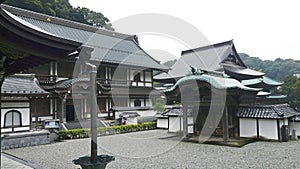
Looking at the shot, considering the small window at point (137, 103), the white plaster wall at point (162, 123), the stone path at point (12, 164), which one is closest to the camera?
the stone path at point (12, 164)

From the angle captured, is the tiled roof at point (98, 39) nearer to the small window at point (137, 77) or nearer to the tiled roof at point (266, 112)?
the small window at point (137, 77)

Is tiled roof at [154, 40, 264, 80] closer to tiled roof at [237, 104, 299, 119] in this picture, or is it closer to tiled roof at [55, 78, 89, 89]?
tiled roof at [237, 104, 299, 119]

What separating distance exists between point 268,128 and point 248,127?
953 mm

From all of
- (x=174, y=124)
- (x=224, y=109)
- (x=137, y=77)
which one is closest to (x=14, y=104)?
(x=174, y=124)

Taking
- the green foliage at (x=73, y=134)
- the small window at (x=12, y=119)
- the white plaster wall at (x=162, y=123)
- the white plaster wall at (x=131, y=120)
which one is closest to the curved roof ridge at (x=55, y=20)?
the small window at (x=12, y=119)

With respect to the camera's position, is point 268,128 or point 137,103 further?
point 137,103

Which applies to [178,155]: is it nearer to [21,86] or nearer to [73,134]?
[73,134]

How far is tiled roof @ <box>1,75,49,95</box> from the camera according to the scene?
438 inches

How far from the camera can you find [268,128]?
11289 millimetres

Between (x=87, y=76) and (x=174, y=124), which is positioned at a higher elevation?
(x=87, y=76)

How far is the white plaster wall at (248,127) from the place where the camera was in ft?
38.5

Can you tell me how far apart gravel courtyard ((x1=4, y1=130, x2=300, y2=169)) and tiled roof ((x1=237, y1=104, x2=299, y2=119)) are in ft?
4.46

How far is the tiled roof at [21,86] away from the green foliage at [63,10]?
16.9 m

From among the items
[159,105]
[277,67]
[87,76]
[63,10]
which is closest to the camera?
[87,76]
